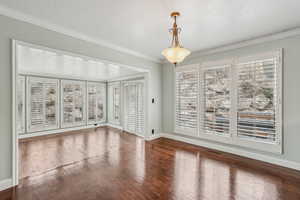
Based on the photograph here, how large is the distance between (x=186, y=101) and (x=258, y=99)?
1.81 metres

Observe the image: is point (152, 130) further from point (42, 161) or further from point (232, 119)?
point (42, 161)

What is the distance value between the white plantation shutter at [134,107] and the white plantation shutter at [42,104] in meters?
2.98

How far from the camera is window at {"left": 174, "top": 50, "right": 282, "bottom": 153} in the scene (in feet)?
9.84

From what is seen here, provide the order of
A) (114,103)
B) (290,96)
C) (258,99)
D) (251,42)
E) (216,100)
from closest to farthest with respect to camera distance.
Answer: (290,96)
(258,99)
(251,42)
(216,100)
(114,103)

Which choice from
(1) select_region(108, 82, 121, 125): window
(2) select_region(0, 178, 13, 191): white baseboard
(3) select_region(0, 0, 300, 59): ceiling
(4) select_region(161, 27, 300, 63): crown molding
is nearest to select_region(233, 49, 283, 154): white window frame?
(4) select_region(161, 27, 300, 63): crown molding

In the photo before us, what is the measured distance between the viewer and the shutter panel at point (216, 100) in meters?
3.63

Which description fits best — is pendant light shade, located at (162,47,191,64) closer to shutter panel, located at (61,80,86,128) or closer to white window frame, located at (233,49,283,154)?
white window frame, located at (233,49,283,154)

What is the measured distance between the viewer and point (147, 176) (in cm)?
256

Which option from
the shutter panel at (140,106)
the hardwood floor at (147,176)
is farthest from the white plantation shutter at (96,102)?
the hardwood floor at (147,176)

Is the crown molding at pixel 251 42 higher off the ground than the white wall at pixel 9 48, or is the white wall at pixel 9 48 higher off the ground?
the crown molding at pixel 251 42

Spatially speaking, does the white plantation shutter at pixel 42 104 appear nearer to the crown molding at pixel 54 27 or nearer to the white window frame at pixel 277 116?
the crown molding at pixel 54 27

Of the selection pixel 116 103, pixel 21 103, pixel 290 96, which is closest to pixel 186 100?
pixel 290 96

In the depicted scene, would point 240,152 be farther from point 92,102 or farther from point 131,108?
point 92,102

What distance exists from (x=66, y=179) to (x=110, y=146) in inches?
68.9
